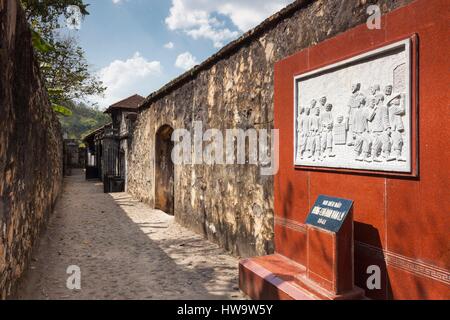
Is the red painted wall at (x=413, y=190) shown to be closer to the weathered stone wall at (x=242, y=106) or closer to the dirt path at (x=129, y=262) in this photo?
the weathered stone wall at (x=242, y=106)

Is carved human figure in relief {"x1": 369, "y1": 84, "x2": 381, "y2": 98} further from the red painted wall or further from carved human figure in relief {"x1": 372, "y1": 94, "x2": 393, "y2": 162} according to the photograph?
the red painted wall

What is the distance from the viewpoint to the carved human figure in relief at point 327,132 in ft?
10.1

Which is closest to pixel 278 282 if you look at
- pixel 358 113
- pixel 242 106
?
pixel 358 113

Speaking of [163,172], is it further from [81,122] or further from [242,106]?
[81,122]

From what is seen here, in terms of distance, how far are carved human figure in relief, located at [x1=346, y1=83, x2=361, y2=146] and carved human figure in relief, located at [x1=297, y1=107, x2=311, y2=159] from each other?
0.55m

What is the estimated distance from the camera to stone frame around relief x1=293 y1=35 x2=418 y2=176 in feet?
7.75

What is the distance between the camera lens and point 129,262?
453cm

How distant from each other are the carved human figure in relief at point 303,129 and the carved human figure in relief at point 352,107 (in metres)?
0.55

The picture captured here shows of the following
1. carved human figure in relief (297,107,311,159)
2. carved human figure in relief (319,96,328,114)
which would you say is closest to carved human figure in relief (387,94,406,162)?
carved human figure in relief (319,96,328,114)

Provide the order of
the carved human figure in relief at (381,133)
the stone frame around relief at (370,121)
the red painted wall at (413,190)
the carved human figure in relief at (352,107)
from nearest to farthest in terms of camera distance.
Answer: the red painted wall at (413,190) < the stone frame around relief at (370,121) < the carved human figure in relief at (381,133) < the carved human figure in relief at (352,107)

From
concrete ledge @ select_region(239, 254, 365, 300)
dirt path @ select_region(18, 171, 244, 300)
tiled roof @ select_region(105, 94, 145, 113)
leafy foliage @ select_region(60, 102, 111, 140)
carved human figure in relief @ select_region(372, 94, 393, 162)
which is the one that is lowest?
dirt path @ select_region(18, 171, 244, 300)

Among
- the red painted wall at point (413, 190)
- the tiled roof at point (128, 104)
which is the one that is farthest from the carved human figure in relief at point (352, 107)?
the tiled roof at point (128, 104)

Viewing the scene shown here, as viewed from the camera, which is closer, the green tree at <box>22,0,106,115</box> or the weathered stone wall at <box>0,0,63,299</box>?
the weathered stone wall at <box>0,0,63,299</box>

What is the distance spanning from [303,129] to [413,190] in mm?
1311
